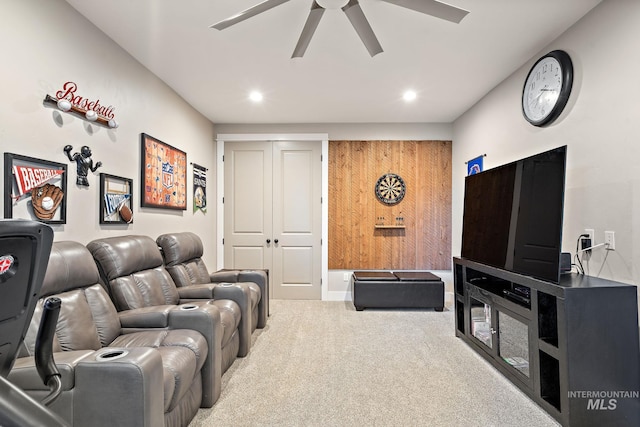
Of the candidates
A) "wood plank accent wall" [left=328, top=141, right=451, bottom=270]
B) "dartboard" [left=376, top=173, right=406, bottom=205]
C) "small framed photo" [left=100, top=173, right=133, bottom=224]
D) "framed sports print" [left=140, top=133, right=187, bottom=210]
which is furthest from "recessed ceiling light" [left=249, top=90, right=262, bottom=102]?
"dartboard" [left=376, top=173, right=406, bottom=205]

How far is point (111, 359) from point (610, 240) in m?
2.83

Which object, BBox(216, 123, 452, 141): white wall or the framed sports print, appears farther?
BBox(216, 123, 452, 141): white wall

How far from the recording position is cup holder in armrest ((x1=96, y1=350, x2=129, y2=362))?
141 centimetres

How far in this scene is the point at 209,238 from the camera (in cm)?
490

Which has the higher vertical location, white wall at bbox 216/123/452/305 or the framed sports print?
white wall at bbox 216/123/452/305

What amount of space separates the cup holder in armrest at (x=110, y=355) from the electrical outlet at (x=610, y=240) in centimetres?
277

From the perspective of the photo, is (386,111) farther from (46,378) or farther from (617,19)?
(46,378)

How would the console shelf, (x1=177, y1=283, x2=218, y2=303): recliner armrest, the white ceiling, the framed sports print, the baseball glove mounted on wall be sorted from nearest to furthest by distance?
the console shelf → the baseball glove mounted on wall → the white ceiling → (x1=177, y1=283, x2=218, y2=303): recliner armrest → the framed sports print

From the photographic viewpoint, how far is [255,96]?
156 inches

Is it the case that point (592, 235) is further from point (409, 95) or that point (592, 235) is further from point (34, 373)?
point (34, 373)

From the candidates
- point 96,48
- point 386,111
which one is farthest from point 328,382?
point 386,111

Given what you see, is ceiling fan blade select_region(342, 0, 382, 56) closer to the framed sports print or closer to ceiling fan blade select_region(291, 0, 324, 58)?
ceiling fan blade select_region(291, 0, 324, 58)

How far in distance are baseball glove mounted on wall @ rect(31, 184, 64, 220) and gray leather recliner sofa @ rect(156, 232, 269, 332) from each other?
1.19 metres

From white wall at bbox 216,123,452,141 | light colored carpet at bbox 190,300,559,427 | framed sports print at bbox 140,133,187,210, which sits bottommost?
light colored carpet at bbox 190,300,559,427
